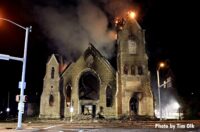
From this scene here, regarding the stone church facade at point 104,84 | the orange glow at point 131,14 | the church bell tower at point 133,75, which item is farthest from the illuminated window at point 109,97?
the orange glow at point 131,14

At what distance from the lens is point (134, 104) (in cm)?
4734

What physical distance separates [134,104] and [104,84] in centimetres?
651

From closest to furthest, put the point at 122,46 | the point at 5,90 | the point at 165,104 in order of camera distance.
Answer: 1. the point at 122,46
2. the point at 165,104
3. the point at 5,90

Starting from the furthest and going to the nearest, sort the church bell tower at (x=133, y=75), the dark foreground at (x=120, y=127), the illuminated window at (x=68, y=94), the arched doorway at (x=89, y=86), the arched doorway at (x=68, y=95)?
the illuminated window at (x=68, y=94), the arched doorway at (x=68, y=95), the arched doorway at (x=89, y=86), the church bell tower at (x=133, y=75), the dark foreground at (x=120, y=127)

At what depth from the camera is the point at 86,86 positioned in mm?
50562

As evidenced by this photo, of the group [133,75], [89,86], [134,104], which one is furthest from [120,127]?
[89,86]

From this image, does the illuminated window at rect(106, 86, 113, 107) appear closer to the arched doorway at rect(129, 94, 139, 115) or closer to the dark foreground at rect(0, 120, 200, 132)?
the arched doorway at rect(129, 94, 139, 115)

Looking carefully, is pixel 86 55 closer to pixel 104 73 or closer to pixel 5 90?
pixel 104 73

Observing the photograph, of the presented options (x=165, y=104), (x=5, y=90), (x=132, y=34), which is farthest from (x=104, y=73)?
(x=5, y=90)

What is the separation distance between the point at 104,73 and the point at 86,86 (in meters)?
4.22

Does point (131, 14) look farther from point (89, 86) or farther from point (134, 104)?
point (134, 104)

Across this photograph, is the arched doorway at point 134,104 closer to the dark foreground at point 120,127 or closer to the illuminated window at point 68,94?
the illuminated window at point 68,94

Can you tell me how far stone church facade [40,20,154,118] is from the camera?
46719mm

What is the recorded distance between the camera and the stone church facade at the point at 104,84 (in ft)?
153
